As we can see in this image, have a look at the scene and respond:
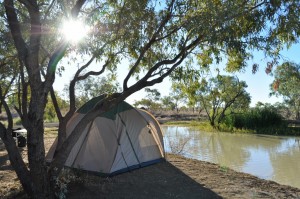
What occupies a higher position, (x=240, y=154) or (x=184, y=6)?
(x=184, y=6)

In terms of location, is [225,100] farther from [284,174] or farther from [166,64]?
[166,64]

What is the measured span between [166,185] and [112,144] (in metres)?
2.17

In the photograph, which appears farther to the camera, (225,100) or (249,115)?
(225,100)

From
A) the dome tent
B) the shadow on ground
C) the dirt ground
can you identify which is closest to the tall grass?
the dirt ground

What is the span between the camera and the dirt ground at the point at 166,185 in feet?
22.8

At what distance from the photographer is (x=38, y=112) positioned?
5934mm

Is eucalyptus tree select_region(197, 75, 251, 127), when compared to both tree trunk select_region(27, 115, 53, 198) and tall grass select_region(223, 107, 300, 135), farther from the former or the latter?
tree trunk select_region(27, 115, 53, 198)

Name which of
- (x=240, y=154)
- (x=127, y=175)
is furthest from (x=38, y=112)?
(x=240, y=154)

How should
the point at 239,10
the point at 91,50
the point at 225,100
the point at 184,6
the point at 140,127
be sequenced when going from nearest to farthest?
the point at 239,10, the point at 184,6, the point at 91,50, the point at 140,127, the point at 225,100

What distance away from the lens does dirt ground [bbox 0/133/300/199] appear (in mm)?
6961

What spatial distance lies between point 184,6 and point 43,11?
3.82 m

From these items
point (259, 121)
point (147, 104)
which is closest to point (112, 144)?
point (259, 121)

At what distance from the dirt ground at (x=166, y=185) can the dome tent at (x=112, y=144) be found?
1.36ft

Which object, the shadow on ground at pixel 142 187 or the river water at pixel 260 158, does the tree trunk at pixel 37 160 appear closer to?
the shadow on ground at pixel 142 187
